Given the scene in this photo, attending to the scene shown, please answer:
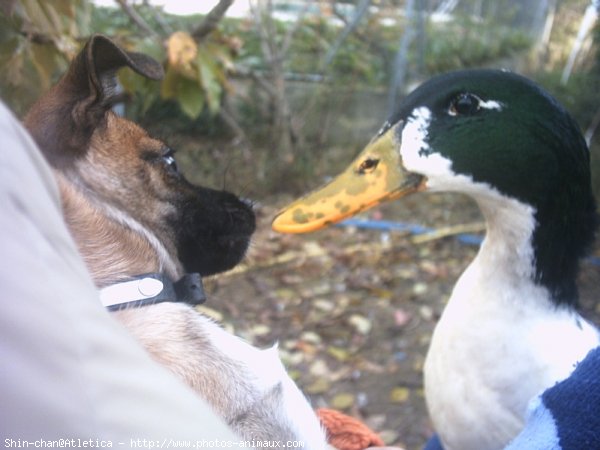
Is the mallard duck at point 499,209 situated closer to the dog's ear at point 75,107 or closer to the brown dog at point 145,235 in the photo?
the brown dog at point 145,235

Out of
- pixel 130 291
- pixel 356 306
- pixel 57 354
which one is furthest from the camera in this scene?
pixel 356 306

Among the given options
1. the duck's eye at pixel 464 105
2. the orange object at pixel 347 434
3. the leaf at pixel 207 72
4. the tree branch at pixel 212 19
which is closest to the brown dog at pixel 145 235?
the orange object at pixel 347 434

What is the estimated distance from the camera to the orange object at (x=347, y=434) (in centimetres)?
130

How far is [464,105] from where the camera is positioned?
1232 millimetres

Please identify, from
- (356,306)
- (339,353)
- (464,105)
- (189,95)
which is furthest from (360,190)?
(356,306)

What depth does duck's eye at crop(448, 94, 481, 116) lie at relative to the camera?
1222 mm

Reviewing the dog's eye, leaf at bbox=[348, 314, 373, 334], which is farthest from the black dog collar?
leaf at bbox=[348, 314, 373, 334]

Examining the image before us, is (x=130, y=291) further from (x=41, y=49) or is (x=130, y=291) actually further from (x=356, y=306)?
(x=356, y=306)

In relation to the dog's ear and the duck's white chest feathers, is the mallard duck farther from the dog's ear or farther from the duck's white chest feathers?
the dog's ear

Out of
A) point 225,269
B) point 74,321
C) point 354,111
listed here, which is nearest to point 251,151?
point 354,111

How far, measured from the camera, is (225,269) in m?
1.28

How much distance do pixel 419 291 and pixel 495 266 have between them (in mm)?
1771

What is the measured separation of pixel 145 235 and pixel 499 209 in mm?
730

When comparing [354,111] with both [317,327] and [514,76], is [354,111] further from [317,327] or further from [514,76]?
[514,76]
